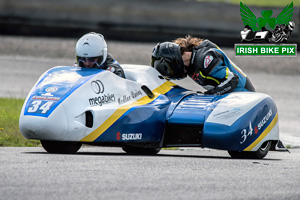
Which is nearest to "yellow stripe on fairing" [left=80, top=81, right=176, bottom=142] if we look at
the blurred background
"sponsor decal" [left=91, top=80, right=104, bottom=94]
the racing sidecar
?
the racing sidecar

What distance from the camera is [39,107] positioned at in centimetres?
639

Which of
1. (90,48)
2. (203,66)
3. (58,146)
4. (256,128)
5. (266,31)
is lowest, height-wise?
(266,31)

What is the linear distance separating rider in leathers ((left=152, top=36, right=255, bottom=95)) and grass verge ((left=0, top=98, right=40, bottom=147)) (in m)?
1.77

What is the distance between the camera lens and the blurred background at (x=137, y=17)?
17094mm

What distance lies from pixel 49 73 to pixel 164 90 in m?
1.39

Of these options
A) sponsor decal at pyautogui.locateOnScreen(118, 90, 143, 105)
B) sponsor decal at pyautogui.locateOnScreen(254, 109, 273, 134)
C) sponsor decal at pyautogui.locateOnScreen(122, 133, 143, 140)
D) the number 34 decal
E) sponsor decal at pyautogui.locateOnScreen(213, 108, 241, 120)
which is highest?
the number 34 decal

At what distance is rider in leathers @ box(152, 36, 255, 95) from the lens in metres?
7.79

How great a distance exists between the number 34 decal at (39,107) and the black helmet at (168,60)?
189 centimetres

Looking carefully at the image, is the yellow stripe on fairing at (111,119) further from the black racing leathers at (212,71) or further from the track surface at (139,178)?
the black racing leathers at (212,71)

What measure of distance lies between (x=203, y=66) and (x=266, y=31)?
25.2 feet

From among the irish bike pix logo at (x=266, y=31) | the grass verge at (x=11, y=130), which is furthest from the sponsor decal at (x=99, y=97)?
the irish bike pix logo at (x=266, y=31)

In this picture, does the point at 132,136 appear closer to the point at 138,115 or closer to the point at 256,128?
the point at 138,115

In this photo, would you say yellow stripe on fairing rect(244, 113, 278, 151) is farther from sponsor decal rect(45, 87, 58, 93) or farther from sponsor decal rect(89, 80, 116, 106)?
sponsor decal rect(45, 87, 58, 93)

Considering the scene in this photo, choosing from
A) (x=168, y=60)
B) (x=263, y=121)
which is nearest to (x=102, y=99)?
(x=168, y=60)
